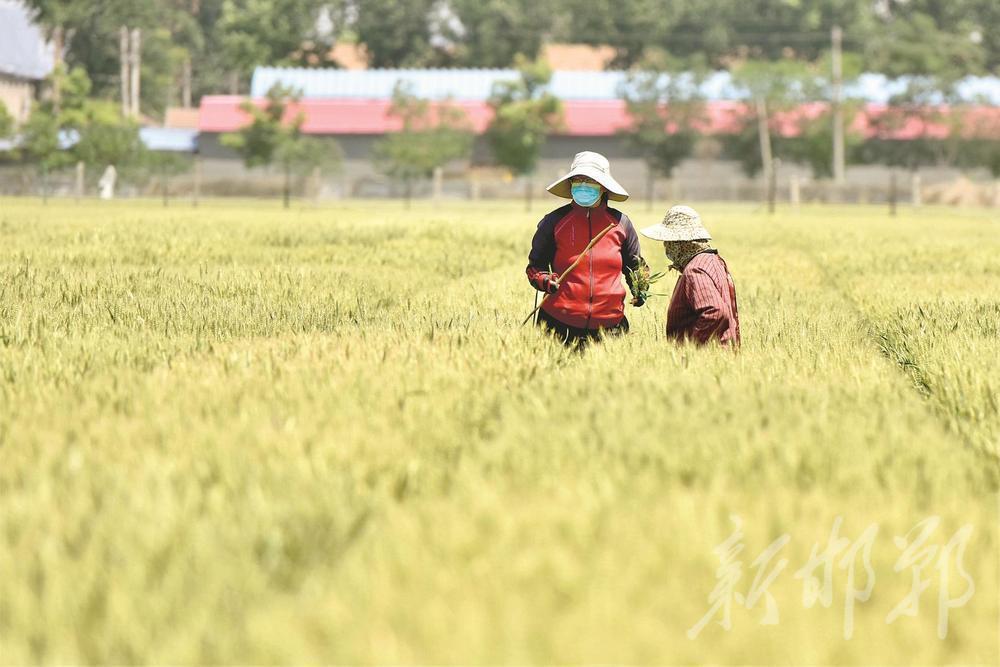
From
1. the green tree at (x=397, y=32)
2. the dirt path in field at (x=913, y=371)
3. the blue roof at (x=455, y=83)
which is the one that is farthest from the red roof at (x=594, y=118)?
the dirt path in field at (x=913, y=371)

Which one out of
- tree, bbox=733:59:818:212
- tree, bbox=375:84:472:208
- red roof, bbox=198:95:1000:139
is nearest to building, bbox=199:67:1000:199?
red roof, bbox=198:95:1000:139

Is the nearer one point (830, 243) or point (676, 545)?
point (676, 545)

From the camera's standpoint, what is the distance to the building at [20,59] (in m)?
72.2

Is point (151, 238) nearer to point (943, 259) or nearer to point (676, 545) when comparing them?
point (943, 259)

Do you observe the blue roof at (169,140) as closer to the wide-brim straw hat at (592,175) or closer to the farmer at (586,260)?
the farmer at (586,260)

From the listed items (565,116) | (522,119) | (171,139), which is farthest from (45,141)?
(565,116)

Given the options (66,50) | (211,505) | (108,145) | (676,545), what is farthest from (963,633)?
(66,50)

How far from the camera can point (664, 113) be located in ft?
201

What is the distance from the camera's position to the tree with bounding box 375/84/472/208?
188ft

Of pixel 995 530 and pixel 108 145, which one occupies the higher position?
pixel 108 145

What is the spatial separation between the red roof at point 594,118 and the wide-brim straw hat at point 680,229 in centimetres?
5400

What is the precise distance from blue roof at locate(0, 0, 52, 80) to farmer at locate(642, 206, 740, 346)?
236ft

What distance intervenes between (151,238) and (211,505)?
41.2ft

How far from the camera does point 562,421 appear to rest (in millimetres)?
3615
